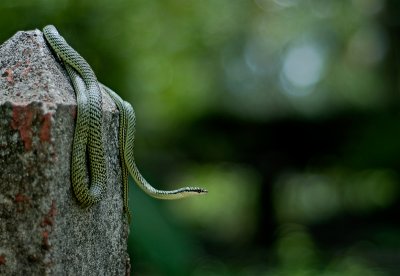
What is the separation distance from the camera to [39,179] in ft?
9.55

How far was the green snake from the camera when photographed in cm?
308

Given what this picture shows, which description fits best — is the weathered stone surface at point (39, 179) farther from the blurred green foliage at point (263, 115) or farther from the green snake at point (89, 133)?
the blurred green foliage at point (263, 115)

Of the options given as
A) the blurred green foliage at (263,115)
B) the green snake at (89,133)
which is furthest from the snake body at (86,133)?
the blurred green foliage at (263,115)

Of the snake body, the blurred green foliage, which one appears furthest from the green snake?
the blurred green foliage

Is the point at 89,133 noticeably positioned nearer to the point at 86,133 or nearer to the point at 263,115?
the point at 86,133

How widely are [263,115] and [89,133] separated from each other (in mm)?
12816

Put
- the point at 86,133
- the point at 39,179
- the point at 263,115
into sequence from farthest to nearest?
1. the point at 263,115
2. the point at 86,133
3. the point at 39,179

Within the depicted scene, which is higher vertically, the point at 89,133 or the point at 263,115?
the point at 263,115

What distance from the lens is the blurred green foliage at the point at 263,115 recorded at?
11711mm

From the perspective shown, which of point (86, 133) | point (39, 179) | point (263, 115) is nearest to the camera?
point (39, 179)

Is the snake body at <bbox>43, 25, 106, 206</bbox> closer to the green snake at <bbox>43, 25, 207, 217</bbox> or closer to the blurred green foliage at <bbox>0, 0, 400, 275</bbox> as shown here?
the green snake at <bbox>43, 25, 207, 217</bbox>

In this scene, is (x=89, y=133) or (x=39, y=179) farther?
(x=89, y=133)

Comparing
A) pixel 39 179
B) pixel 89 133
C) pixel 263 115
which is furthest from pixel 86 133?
pixel 263 115

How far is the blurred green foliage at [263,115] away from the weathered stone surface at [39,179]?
628 cm
